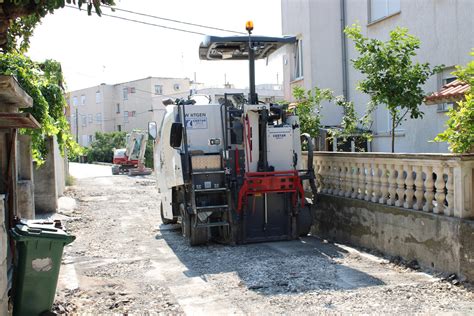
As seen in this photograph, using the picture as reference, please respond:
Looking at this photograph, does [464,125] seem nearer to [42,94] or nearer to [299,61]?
[42,94]

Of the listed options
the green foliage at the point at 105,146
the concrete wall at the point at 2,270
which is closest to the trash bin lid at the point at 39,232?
the concrete wall at the point at 2,270

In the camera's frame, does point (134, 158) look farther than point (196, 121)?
Yes

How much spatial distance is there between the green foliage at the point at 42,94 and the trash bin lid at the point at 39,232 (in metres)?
3.34

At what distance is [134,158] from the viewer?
33.6 metres

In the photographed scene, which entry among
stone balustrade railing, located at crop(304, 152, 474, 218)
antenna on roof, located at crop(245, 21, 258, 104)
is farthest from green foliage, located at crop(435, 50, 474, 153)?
antenna on roof, located at crop(245, 21, 258, 104)

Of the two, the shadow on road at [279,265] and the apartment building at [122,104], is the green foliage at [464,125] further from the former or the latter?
the apartment building at [122,104]

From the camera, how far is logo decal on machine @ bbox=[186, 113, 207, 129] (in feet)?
32.4

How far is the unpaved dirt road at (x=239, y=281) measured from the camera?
602 cm

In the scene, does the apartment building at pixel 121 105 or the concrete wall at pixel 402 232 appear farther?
the apartment building at pixel 121 105

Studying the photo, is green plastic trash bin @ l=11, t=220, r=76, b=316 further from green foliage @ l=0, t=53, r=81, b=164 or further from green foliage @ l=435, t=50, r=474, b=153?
green foliage @ l=435, t=50, r=474, b=153

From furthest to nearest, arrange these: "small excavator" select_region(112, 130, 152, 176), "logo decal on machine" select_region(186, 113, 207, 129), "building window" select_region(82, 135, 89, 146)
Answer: "building window" select_region(82, 135, 89, 146)
"small excavator" select_region(112, 130, 152, 176)
"logo decal on machine" select_region(186, 113, 207, 129)

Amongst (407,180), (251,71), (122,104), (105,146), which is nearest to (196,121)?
(251,71)

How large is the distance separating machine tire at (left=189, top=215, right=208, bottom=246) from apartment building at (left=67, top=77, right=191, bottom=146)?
146ft

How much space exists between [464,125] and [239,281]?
3528 mm
